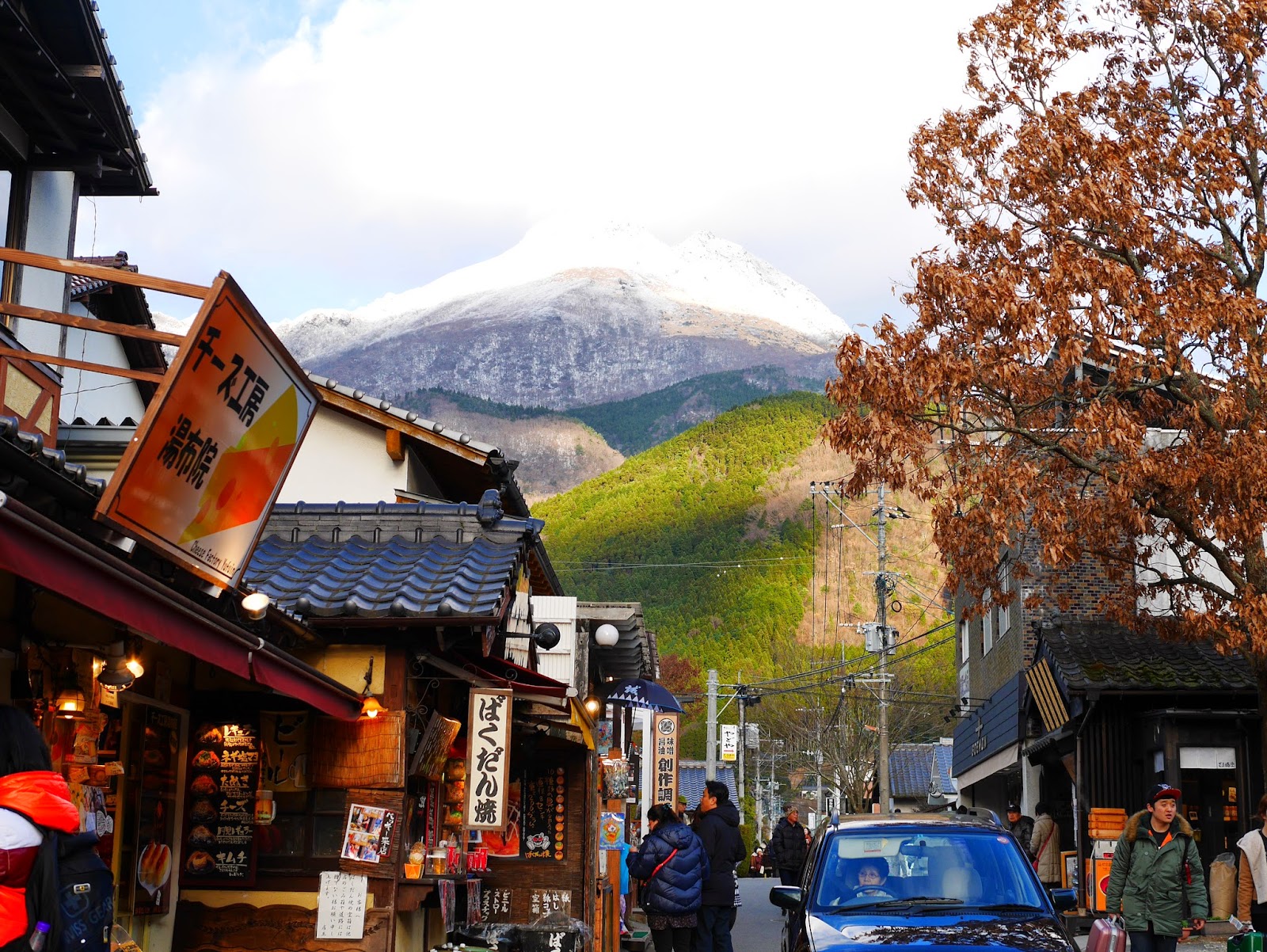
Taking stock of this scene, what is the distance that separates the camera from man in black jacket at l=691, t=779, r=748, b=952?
13773 millimetres

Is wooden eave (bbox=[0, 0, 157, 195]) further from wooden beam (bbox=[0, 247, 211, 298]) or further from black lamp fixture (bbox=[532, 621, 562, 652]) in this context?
black lamp fixture (bbox=[532, 621, 562, 652])

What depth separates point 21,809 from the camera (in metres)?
4.63

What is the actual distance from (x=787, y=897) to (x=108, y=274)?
19.0 ft

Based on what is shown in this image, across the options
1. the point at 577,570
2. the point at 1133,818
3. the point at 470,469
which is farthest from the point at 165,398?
the point at 577,570

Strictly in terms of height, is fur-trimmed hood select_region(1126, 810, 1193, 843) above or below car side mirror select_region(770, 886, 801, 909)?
above

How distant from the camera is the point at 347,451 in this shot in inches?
653

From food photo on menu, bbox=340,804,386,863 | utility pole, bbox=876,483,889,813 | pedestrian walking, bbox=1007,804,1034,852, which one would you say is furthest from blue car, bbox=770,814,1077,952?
utility pole, bbox=876,483,889,813

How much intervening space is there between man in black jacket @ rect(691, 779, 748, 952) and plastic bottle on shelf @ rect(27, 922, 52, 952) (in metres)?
9.61

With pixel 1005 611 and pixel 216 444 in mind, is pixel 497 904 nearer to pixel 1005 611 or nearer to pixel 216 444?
pixel 216 444

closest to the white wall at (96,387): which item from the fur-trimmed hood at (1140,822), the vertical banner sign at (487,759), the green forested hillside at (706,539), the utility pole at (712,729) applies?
the vertical banner sign at (487,759)

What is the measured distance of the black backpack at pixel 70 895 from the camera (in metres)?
4.64

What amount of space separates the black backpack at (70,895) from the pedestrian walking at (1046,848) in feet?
54.1

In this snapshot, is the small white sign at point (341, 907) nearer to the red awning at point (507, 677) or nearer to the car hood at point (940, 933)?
the red awning at point (507, 677)

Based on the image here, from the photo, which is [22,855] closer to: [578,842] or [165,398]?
[165,398]
